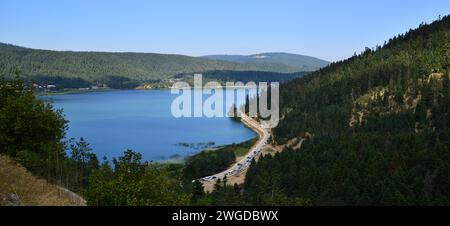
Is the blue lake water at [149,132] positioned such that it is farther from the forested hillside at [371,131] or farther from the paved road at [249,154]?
the forested hillside at [371,131]

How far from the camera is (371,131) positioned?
4471 inches

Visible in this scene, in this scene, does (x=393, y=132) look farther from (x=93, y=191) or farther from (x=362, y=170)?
(x=93, y=191)

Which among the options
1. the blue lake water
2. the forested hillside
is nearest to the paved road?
the blue lake water

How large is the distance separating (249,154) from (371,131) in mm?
33304

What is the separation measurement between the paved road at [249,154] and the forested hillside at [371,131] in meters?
5.42

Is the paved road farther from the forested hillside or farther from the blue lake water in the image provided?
the forested hillside

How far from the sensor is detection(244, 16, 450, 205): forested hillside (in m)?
60.0

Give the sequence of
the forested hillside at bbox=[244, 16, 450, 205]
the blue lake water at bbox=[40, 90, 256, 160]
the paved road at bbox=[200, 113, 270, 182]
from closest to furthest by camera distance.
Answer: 1. the forested hillside at bbox=[244, 16, 450, 205]
2. the paved road at bbox=[200, 113, 270, 182]
3. the blue lake water at bbox=[40, 90, 256, 160]

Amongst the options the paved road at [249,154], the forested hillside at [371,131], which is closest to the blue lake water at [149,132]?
the paved road at [249,154]

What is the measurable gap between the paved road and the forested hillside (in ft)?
17.8

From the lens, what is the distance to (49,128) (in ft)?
110

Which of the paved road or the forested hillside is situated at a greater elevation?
the forested hillside

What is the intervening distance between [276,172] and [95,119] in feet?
326

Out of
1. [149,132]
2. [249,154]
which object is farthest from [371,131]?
[149,132]
